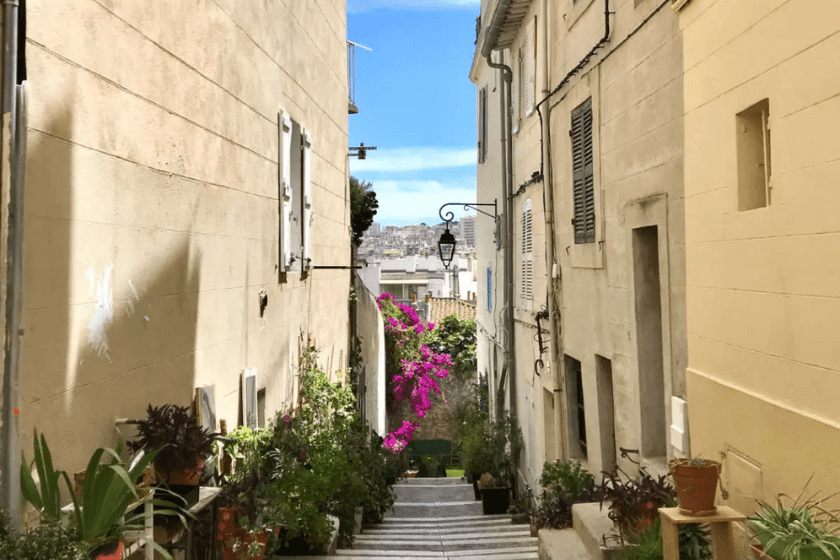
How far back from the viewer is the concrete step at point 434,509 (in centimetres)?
1186

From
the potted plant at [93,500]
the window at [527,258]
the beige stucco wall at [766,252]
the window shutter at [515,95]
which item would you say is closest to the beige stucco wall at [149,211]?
the potted plant at [93,500]

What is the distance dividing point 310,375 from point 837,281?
726 centimetres

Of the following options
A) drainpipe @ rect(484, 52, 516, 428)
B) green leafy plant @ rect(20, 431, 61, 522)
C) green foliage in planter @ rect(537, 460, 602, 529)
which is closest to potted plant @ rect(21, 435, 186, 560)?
green leafy plant @ rect(20, 431, 61, 522)

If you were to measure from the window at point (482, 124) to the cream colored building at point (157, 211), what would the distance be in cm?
745

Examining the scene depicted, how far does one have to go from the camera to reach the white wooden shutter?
32.4 feet

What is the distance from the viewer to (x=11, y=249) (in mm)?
3646

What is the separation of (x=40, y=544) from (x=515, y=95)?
10482mm

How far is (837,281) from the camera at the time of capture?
11.4 feet

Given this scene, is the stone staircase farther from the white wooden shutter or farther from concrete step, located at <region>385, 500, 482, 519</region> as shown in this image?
the white wooden shutter

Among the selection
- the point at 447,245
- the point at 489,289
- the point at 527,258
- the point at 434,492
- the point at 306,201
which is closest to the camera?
the point at 306,201

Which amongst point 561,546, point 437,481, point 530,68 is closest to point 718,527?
point 561,546

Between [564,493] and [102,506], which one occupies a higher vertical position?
[102,506]

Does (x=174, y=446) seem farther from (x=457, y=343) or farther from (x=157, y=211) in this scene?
(x=457, y=343)

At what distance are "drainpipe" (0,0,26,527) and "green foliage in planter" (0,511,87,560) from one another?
0.24 m
